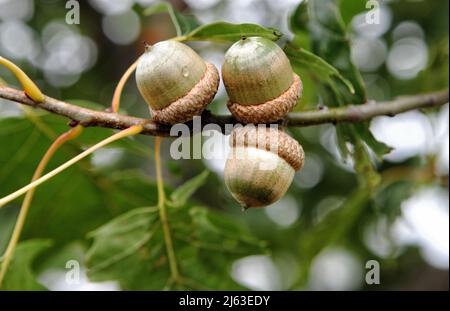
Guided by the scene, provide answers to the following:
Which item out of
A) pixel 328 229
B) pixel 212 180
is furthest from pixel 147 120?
pixel 212 180

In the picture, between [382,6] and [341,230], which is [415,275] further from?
[382,6]

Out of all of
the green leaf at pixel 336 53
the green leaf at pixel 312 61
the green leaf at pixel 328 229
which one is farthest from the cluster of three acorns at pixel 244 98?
the green leaf at pixel 328 229

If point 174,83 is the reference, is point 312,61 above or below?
above

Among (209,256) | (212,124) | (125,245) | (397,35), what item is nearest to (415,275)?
(397,35)

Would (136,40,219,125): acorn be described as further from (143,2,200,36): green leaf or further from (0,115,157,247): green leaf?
(0,115,157,247): green leaf

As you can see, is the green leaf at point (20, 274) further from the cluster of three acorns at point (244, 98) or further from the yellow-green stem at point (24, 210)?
the cluster of three acorns at point (244, 98)

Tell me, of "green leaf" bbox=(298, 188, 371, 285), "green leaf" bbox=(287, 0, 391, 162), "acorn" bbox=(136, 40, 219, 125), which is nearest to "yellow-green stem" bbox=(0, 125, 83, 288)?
"acorn" bbox=(136, 40, 219, 125)
